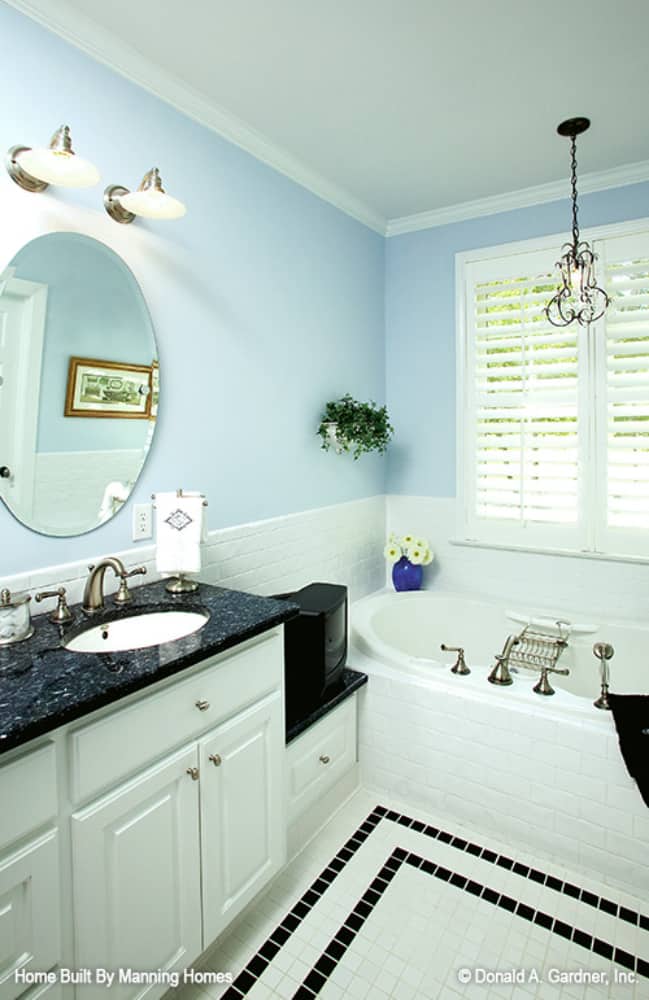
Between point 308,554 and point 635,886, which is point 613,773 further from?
point 308,554

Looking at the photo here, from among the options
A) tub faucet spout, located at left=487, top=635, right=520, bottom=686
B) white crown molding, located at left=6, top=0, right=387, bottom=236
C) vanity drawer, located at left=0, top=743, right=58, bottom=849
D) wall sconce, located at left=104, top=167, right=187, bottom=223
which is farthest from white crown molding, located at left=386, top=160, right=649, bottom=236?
vanity drawer, located at left=0, top=743, right=58, bottom=849

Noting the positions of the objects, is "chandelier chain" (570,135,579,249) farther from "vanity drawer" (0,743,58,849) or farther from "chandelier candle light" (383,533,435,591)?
"vanity drawer" (0,743,58,849)

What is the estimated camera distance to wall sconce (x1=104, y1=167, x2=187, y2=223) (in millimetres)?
1701

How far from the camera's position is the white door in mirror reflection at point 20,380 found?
154 cm

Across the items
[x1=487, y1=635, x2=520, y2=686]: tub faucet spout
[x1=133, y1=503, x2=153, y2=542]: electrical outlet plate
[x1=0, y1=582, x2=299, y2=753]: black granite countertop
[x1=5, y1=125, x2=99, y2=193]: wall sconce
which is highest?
[x1=5, y1=125, x2=99, y2=193]: wall sconce

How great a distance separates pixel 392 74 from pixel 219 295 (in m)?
0.96

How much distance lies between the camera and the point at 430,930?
5.67 feet

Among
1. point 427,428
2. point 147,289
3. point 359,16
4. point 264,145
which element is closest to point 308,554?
point 427,428

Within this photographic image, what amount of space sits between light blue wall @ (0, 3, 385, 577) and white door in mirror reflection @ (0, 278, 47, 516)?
108mm

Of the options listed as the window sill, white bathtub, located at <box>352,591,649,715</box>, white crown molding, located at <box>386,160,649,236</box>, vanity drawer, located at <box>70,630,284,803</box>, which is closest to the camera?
vanity drawer, located at <box>70,630,284,803</box>

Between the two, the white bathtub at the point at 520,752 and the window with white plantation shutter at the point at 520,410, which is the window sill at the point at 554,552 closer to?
the window with white plantation shutter at the point at 520,410

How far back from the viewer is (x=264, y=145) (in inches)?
92.4

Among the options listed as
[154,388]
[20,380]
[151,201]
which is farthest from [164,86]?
[20,380]

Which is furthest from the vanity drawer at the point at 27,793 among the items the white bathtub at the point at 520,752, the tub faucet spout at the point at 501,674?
the tub faucet spout at the point at 501,674
